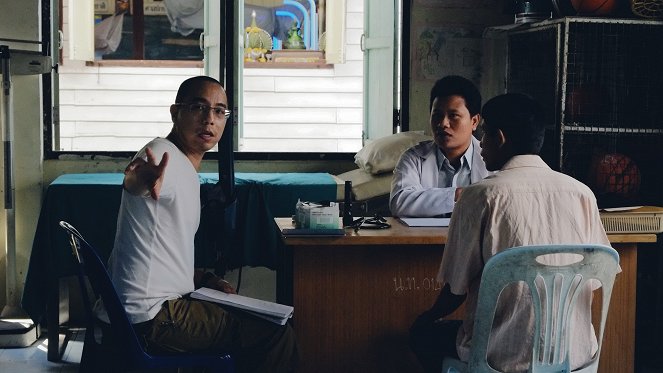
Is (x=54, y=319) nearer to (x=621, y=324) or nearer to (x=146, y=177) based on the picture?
(x=146, y=177)

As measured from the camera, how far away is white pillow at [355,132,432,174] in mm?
4949

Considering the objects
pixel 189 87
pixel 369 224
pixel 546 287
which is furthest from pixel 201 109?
pixel 546 287

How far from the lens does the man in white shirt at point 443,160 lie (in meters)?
3.88

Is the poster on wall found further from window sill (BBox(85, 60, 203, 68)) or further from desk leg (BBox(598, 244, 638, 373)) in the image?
window sill (BBox(85, 60, 203, 68))

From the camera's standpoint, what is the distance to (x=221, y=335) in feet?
9.09

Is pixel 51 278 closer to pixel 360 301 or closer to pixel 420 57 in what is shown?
pixel 360 301

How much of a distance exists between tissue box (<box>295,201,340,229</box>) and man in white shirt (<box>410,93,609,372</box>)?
68 centimetres

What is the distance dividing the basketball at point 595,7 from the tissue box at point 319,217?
217 centimetres

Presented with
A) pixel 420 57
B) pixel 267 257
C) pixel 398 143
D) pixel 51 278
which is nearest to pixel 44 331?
pixel 51 278

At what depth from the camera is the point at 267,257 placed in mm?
4863

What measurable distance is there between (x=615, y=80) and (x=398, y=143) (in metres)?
1.27

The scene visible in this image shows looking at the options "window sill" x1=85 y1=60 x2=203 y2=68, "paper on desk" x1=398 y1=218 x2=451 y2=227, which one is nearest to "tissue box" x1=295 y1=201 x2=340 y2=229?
"paper on desk" x1=398 y1=218 x2=451 y2=227

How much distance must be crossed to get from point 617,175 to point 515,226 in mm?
2380

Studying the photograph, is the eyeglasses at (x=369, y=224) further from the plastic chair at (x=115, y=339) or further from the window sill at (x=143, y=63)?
the window sill at (x=143, y=63)
